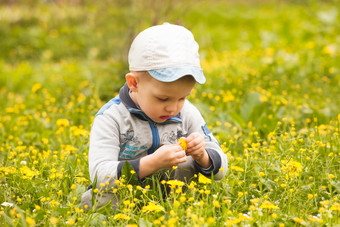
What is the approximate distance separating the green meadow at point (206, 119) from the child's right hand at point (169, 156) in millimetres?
138

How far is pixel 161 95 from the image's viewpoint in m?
1.98

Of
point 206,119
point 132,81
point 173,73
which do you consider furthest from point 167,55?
point 206,119

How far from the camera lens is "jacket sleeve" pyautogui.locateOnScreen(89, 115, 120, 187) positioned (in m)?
2.06

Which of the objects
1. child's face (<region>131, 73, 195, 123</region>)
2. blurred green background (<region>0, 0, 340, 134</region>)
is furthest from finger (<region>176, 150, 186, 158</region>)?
blurred green background (<region>0, 0, 340, 134</region>)

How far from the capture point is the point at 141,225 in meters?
1.81

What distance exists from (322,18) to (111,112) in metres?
5.79

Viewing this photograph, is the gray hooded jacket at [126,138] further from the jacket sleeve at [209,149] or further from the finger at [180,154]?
the finger at [180,154]

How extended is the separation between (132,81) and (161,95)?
203 mm

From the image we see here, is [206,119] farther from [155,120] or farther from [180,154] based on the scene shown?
[180,154]

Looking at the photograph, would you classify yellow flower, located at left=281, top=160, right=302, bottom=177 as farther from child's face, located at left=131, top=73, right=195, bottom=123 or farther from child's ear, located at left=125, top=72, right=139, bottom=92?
child's ear, located at left=125, top=72, right=139, bottom=92

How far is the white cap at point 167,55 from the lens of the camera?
1.91 meters

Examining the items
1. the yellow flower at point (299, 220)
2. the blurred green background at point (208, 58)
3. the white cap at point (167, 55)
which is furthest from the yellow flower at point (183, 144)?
the blurred green background at point (208, 58)

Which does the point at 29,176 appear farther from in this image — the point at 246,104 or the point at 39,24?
the point at 39,24

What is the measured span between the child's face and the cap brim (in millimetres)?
45
